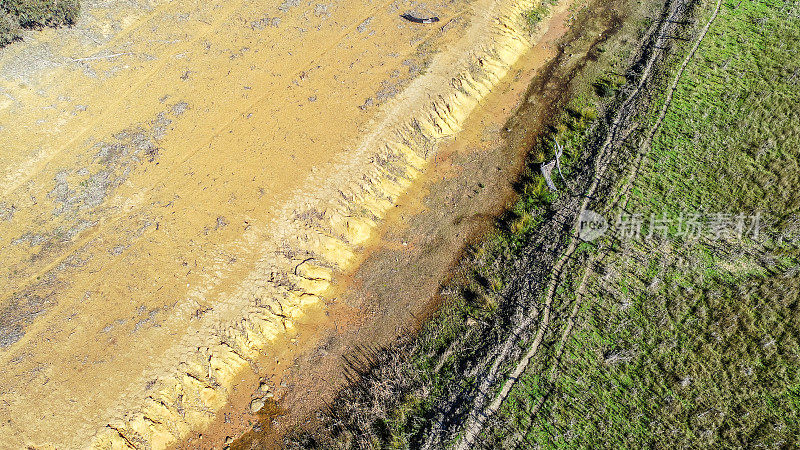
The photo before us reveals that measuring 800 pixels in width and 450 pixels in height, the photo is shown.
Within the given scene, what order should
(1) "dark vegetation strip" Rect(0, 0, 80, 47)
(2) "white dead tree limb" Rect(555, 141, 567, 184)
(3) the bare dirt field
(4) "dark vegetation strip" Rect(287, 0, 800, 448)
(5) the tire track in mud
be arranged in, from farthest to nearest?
(1) "dark vegetation strip" Rect(0, 0, 80, 47) → (2) "white dead tree limb" Rect(555, 141, 567, 184) → (3) the bare dirt field → (5) the tire track in mud → (4) "dark vegetation strip" Rect(287, 0, 800, 448)

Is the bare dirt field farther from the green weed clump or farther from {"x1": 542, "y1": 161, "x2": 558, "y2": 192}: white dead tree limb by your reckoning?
{"x1": 542, "y1": 161, "x2": 558, "y2": 192}: white dead tree limb

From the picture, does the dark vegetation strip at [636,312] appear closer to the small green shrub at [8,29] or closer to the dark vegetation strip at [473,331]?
the dark vegetation strip at [473,331]

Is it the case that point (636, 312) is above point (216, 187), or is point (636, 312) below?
below

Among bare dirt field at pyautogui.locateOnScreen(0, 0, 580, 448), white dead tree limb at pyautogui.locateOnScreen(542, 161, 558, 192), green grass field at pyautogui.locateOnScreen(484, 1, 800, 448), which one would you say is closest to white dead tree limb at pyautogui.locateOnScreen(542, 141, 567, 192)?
white dead tree limb at pyautogui.locateOnScreen(542, 161, 558, 192)

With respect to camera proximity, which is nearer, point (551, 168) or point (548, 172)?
point (548, 172)

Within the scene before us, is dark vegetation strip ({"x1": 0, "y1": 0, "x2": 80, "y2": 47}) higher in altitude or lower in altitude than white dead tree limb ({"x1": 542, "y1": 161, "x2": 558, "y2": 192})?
higher

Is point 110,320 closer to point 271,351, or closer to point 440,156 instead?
point 271,351

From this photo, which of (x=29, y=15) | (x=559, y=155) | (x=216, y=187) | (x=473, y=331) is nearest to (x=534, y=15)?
(x=559, y=155)

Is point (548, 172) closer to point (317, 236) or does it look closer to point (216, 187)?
point (317, 236)
